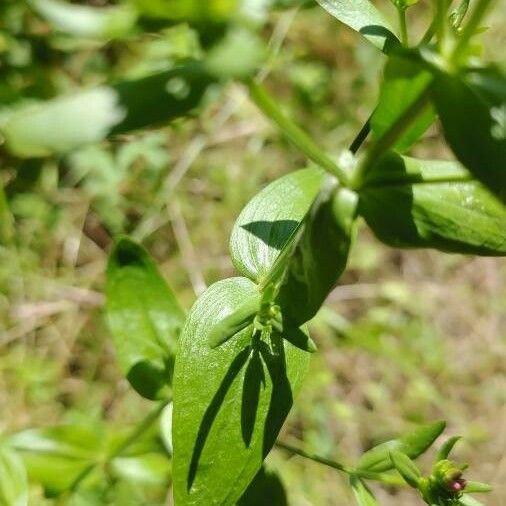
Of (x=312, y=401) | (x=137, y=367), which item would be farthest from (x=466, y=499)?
(x=312, y=401)

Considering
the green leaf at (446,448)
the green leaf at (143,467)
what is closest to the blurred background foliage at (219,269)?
the green leaf at (143,467)

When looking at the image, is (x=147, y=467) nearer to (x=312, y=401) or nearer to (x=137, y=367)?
(x=137, y=367)

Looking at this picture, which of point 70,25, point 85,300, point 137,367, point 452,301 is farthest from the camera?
point 452,301

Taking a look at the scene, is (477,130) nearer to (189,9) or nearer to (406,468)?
(189,9)

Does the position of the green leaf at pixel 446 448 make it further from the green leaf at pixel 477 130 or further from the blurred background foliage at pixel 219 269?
the blurred background foliage at pixel 219 269

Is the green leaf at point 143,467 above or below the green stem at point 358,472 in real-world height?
below

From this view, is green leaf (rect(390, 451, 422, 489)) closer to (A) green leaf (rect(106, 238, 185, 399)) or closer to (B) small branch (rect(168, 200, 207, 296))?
(A) green leaf (rect(106, 238, 185, 399))
